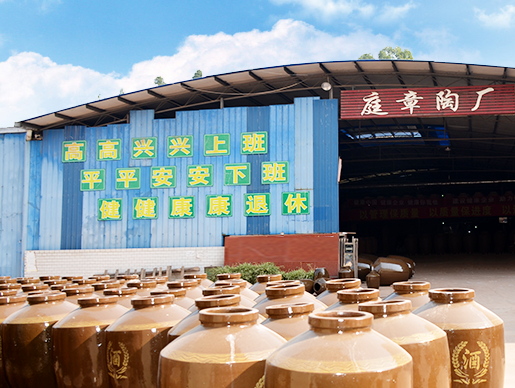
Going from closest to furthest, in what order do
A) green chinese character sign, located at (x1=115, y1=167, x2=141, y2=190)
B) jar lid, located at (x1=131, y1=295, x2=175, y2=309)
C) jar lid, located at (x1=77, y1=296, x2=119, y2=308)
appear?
jar lid, located at (x1=131, y1=295, x2=175, y2=309)
jar lid, located at (x1=77, y1=296, x2=119, y2=308)
green chinese character sign, located at (x1=115, y1=167, x2=141, y2=190)

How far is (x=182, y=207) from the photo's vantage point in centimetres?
1433

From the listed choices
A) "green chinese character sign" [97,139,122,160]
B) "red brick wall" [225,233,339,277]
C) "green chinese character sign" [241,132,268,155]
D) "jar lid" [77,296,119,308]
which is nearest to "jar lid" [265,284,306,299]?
"jar lid" [77,296,119,308]

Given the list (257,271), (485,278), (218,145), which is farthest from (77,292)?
(485,278)

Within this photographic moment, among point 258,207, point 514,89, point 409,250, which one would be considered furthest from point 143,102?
point 409,250

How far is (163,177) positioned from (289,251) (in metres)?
4.24

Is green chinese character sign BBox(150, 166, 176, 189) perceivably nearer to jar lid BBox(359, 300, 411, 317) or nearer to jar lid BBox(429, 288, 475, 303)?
jar lid BBox(429, 288, 475, 303)

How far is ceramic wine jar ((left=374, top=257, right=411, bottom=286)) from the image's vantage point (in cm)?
1462

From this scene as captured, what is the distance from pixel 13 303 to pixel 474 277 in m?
14.5

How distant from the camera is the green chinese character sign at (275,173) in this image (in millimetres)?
13836

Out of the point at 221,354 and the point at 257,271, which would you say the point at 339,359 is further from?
the point at 257,271

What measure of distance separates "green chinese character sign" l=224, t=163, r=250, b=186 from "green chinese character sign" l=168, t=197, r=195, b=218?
1.19 m

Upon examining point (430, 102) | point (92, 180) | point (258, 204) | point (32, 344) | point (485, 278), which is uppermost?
point (430, 102)

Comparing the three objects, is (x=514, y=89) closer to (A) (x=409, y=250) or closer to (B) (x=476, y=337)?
(B) (x=476, y=337)

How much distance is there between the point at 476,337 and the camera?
136 inches
